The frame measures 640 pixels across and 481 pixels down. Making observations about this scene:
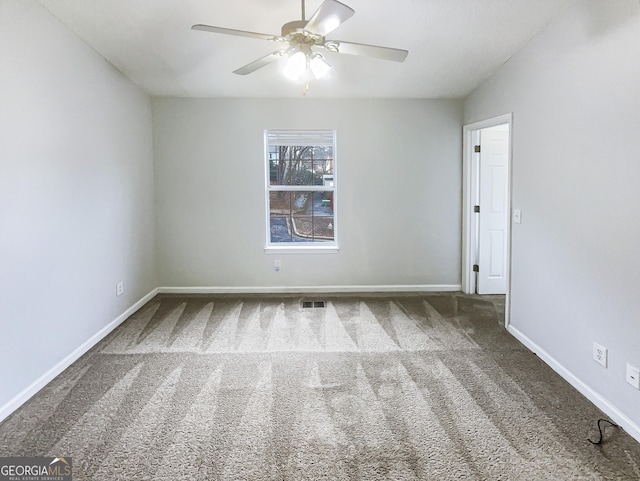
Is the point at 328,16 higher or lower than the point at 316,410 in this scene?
higher

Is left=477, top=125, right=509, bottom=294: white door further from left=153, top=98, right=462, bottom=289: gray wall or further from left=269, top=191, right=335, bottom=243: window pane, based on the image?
left=269, top=191, right=335, bottom=243: window pane

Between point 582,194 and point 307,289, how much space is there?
3.05 m

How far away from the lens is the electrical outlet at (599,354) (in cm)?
223

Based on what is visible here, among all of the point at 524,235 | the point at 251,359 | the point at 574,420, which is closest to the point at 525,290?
the point at 524,235

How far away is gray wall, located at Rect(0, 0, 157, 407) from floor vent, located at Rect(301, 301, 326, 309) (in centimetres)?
181

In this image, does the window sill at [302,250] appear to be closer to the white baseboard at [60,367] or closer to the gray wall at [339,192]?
the gray wall at [339,192]

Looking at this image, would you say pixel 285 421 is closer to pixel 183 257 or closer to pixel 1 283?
pixel 1 283

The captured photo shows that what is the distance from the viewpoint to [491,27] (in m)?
2.90

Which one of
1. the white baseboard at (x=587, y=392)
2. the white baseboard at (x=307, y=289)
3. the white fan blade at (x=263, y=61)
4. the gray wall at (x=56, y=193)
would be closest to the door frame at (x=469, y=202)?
the white baseboard at (x=307, y=289)

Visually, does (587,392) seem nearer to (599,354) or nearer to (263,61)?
(599,354)

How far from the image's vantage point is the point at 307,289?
4680 millimetres

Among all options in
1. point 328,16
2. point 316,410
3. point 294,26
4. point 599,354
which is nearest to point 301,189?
point 294,26

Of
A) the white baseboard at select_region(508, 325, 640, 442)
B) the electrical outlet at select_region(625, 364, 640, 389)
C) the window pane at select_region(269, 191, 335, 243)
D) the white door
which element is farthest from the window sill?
the electrical outlet at select_region(625, 364, 640, 389)

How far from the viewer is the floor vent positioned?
4102 millimetres
